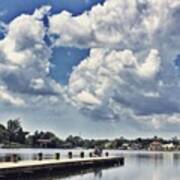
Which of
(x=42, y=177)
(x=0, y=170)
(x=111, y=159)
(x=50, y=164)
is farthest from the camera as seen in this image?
(x=111, y=159)

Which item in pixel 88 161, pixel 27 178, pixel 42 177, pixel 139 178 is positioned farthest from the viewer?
pixel 88 161

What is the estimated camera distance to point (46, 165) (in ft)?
179

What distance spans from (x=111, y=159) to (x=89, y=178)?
104 feet

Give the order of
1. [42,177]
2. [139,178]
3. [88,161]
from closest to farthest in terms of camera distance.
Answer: [42,177] < [139,178] < [88,161]

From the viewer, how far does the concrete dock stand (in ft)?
147

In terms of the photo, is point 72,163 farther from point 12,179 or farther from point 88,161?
point 12,179

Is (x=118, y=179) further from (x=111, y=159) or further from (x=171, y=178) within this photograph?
(x=111, y=159)

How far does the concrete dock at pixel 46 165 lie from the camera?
147 feet

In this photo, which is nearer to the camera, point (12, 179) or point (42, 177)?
point (12, 179)

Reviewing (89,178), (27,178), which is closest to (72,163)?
(89,178)

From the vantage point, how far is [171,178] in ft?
211

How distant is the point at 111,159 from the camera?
90.5m

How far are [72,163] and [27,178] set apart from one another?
1837cm

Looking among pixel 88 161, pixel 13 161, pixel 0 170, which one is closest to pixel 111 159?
pixel 88 161
